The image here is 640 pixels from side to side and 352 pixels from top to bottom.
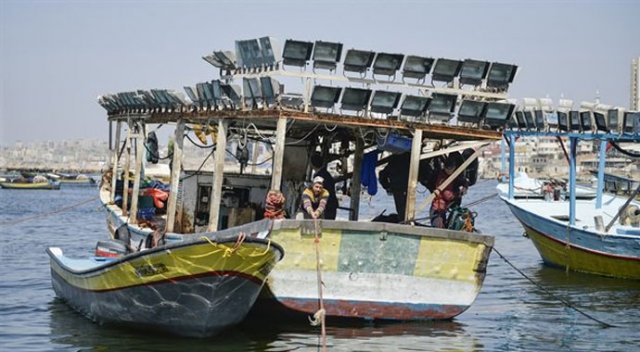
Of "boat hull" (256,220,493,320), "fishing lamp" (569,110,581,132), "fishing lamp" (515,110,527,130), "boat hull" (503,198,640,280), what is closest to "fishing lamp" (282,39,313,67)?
"boat hull" (256,220,493,320)

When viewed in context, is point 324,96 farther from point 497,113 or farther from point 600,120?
point 600,120

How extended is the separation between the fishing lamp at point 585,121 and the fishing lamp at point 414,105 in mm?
8008

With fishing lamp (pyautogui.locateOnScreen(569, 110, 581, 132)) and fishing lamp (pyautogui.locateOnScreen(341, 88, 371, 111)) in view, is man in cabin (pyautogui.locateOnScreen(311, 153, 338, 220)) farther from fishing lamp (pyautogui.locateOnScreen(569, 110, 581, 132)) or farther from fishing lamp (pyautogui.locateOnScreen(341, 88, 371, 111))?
fishing lamp (pyautogui.locateOnScreen(569, 110, 581, 132))

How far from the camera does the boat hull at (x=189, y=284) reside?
14.5 meters

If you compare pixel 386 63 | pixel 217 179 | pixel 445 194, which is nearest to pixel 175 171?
pixel 217 179

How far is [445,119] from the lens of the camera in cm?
1747

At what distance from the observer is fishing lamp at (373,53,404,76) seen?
1711cm

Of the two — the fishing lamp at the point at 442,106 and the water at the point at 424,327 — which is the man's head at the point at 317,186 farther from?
the fishing lamp at the point at 442,106

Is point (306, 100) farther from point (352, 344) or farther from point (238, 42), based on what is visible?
point (352, 344)

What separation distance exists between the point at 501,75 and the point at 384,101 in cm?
224

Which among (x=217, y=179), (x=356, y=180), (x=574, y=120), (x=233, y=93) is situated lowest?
(x=217, y=179)

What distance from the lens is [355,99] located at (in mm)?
16828

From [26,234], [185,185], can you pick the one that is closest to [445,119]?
[185,185]

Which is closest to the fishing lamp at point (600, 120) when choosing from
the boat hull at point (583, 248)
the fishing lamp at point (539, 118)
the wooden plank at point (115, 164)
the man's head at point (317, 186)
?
the fishing lamp at point (539, 118)
